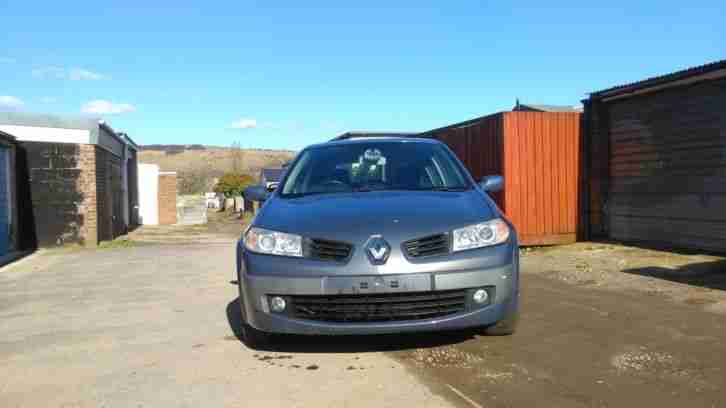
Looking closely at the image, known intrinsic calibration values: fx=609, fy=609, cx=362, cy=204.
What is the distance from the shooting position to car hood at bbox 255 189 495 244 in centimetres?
382

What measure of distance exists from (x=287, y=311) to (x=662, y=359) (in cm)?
247

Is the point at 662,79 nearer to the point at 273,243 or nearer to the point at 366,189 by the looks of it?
the point at 366,189

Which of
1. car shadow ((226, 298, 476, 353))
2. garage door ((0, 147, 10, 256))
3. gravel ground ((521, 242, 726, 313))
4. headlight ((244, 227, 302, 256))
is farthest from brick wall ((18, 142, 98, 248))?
headlight ((244, 227, 302, 256))

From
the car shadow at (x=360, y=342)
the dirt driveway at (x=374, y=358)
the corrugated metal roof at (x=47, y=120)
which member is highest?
the corrugated metal roof at (x=47, y=120)

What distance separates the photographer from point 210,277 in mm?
8586

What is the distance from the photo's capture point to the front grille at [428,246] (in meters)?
3.77

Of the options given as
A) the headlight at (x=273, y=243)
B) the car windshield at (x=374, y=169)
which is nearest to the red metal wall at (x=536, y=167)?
the car windshield at (x=374, y=169)

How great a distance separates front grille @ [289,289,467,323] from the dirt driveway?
0.35 meters

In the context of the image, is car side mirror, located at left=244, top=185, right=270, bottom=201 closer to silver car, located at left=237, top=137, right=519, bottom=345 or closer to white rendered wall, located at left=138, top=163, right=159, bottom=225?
silver car, located at left=237, top=137, right=519, bottom=345

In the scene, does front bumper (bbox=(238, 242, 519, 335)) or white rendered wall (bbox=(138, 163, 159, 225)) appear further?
white rendered wall (bbox=(138, 163, 159, 225))

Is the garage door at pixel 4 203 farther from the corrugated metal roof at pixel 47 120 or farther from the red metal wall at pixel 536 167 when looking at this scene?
the red metal wall at pixel 536 167

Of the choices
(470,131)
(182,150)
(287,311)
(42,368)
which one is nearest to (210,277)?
(42,368)

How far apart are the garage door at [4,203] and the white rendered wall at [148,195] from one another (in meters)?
16.3

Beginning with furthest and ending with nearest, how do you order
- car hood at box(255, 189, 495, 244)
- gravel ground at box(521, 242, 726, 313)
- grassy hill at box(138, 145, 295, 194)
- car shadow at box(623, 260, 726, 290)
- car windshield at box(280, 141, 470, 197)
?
grassy hill at box(138, 145, 295, 194) < car shadow at box(623, 260, 726, 290) < gravel ground at box(521, 242, 726, 313) < car windshield at box(280, 141, 470, 197) < car hood at box(255, 189, 495, 244)
